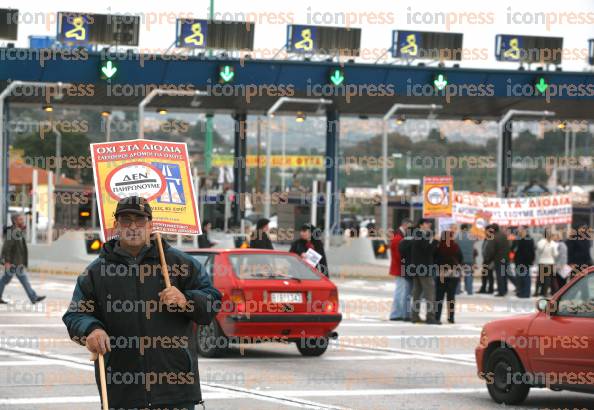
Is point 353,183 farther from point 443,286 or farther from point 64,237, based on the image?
point 443,286

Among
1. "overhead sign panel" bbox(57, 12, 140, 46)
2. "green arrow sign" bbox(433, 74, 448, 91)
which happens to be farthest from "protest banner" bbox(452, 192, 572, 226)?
"overhead sign panel" bbox(57, 12, 140, 46)

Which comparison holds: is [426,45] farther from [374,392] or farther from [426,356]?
[374,392]

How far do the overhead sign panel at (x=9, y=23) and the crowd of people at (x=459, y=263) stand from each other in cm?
1467

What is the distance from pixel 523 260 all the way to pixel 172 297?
25796mm

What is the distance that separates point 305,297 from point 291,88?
25906 mm

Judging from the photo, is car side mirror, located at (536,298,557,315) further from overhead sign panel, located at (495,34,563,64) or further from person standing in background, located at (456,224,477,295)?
overhead sign panel, located at (495,34,563,64)

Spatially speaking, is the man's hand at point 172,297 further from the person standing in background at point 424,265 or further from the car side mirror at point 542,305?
the person standing in background at point 424,265

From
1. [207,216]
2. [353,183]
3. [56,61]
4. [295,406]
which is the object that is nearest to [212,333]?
[295,406]

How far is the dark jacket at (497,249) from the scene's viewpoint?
32969mm

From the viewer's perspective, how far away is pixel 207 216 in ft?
235

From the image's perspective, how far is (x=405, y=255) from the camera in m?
24.0

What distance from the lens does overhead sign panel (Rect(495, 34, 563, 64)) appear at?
45781 millimetres

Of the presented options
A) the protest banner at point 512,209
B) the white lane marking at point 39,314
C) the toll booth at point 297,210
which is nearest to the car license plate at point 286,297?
the white lane marking at point 39,314

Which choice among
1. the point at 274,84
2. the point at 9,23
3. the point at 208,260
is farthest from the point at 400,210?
the point at 208,260
